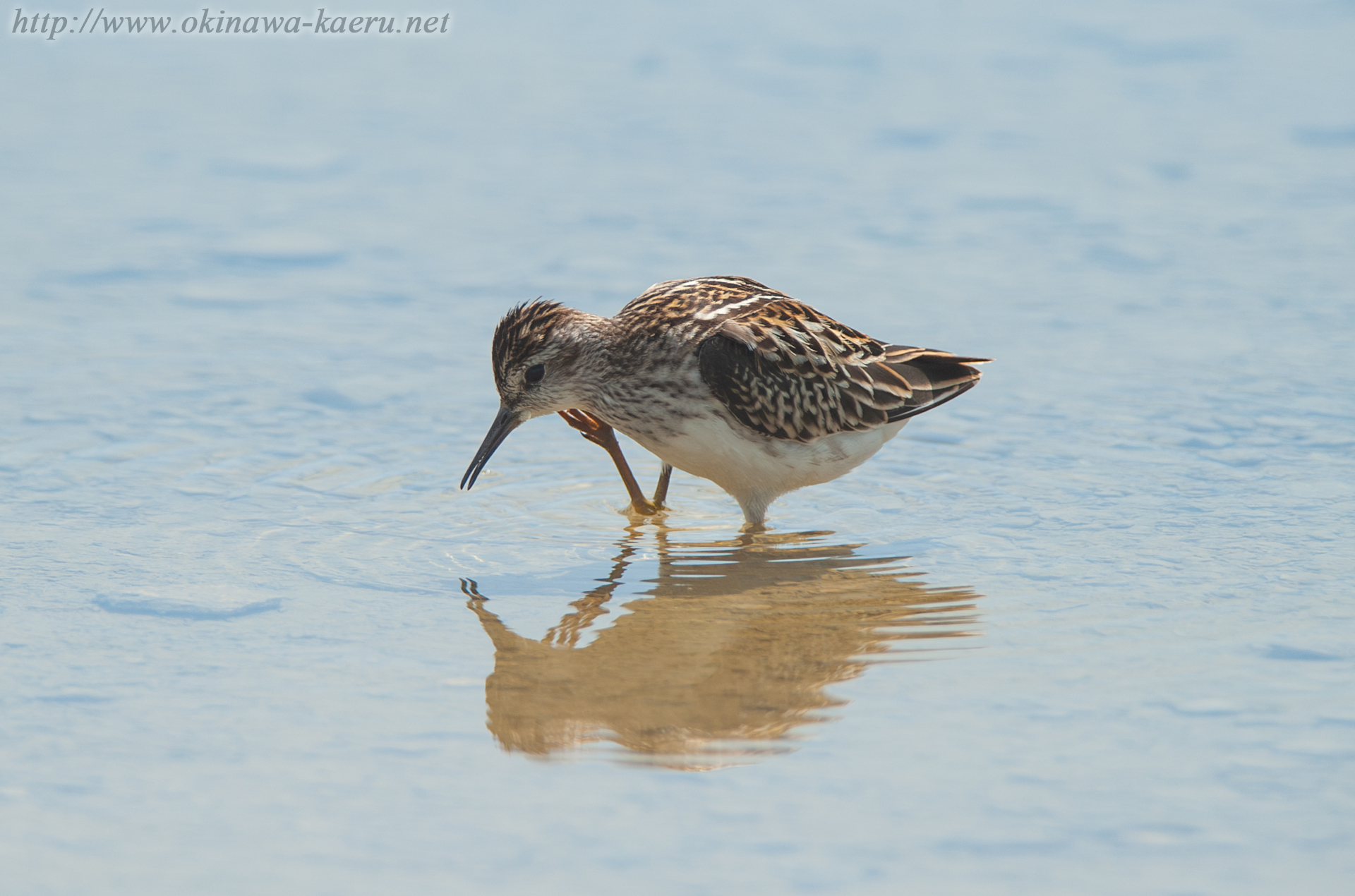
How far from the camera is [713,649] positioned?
6754 mm

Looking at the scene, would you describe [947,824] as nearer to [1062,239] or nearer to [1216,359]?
[1216,359]

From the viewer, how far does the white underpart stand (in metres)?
8.27

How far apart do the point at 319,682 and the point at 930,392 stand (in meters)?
4.25

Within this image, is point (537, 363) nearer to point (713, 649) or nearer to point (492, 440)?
point (492, 440)

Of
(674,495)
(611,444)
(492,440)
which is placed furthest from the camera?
(674,495)

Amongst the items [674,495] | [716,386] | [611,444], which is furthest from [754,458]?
[674,495]

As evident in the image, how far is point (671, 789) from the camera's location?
17.7ft

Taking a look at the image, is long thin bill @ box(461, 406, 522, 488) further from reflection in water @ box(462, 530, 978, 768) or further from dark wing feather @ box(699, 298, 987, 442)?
dark wing feather @ box(699, 298, 987, 442)

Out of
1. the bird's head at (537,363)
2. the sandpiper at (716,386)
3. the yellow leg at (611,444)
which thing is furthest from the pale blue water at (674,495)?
the bird's head at (537,363)

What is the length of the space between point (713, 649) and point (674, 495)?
279 centimetres

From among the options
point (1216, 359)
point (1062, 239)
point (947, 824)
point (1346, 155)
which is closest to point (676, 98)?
point (1062, 239)

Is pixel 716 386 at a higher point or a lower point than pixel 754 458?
higher

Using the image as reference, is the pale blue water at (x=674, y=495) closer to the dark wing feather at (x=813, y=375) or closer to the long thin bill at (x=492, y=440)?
the long thin bill at (x=492, y=440)

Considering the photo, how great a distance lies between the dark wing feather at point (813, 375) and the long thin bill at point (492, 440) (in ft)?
3.68
